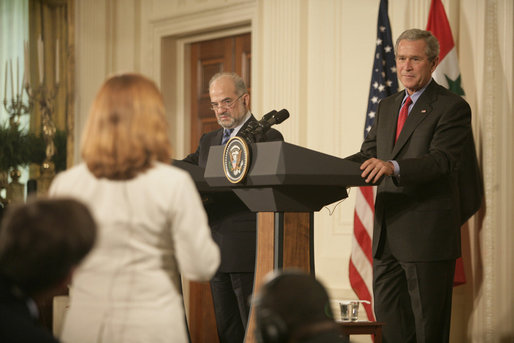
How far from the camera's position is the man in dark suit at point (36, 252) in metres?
1.43

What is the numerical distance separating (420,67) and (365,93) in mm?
2118

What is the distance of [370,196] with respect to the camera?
193 inches

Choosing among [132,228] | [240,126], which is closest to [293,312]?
[132,228]

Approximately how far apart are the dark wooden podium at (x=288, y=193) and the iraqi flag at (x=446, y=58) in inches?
79.7

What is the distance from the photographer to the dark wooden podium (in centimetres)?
255

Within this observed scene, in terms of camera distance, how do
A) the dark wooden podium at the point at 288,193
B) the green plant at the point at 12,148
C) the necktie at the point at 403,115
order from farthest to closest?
→ the green plant at the point at 12,148 → the necktie at the point at 403,115 → the dark wooden podium at the point at 288,193

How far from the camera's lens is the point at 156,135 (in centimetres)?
183

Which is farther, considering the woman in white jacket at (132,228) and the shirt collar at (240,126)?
the shirt collar at (240,126)

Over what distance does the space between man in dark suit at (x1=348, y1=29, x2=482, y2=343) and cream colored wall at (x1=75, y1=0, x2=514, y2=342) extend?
1.55m

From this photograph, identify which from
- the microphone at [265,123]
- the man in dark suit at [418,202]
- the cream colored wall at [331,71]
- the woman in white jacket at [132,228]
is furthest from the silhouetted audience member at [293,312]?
the cream colored wall at [331,71]

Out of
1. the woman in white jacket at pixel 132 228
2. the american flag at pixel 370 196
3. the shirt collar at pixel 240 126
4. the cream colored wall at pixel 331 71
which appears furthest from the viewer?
the american flag at pixel 370 196

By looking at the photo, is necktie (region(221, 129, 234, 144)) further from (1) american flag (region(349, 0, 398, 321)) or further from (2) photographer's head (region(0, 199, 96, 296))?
(2) photographer's head (region(0, 199, 96, 296))

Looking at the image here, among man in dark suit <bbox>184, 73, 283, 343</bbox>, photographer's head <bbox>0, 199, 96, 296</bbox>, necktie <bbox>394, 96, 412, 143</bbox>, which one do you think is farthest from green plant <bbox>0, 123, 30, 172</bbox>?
photographer's head <bbox>0, 199, 96, 296</bbox>

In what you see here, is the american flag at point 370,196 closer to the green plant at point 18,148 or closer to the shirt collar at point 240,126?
the shirt collar at point 240,126
